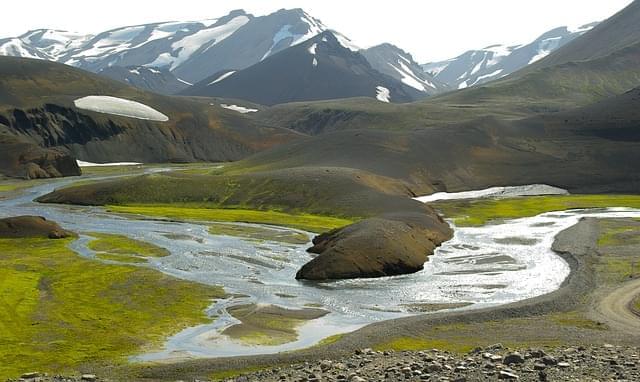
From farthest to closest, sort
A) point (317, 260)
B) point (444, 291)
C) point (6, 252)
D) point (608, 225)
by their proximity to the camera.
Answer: point (608, 225), point (6, 252), point (317, 260), point (444, 291)

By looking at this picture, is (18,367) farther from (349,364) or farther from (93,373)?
(349,364)

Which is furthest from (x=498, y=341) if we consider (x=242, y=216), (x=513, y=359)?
(x=242, y=216)

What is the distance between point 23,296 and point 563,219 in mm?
94863

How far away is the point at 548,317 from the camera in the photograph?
188 feet

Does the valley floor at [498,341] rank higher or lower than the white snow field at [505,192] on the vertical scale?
lower

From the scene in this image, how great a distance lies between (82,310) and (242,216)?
7341cm

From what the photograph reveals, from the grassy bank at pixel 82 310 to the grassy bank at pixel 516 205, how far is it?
67.0 meters

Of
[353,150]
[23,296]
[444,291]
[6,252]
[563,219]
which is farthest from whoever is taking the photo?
[353,150]

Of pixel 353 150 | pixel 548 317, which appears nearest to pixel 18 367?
pixel 548 317

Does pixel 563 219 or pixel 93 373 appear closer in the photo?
pixel 93 373

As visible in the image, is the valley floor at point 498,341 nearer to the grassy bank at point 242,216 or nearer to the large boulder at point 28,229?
the grassy bank at point 242,216

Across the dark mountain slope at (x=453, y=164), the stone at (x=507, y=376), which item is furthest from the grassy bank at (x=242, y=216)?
the stone at (x=507, y=376)

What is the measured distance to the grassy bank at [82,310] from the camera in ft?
151

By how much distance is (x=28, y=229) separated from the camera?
328 feet
